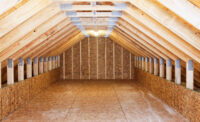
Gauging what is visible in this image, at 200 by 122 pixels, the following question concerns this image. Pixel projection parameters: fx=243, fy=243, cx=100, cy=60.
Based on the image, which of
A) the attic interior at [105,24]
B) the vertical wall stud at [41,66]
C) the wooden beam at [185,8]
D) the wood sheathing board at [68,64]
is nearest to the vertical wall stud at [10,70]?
the attic interior at [105,24]

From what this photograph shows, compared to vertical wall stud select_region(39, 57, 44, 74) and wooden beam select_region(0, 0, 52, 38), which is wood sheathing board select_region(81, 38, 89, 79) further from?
wooden beam select_region(0, 0, 52, 38)

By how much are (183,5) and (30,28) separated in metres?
2.93

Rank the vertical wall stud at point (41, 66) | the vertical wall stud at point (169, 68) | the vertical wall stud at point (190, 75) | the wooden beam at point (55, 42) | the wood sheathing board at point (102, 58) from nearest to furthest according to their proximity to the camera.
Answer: the vertical wall stud at point (190, 75) → the vertical wall stud at point (169, 68) → the wooden beam at point (55, 42) → the vertical wall stud at point (41, 66) → the wood sheathing board at point (102, 58)

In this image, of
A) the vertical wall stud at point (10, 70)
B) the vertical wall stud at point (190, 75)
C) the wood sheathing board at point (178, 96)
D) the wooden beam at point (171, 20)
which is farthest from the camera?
the vertical wall stud at point (10, 70)

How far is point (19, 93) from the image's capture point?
652cm

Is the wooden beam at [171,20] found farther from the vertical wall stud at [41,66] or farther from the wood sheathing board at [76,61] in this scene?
the wood sheathing board at [76,61]

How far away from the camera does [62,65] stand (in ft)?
45.5

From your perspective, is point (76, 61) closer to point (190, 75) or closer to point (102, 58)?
point (102, 58)

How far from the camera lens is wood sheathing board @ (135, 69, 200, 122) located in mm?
4906

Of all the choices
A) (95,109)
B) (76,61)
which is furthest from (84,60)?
(95,109)

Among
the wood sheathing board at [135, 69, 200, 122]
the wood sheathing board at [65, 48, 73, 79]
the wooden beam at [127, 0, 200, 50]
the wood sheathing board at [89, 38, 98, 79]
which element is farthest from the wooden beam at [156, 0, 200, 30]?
the wood sheathing board at [65, 48, 73, 79]

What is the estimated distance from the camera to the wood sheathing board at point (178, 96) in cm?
491

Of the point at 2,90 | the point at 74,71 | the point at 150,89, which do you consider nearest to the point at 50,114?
the point at 2,90

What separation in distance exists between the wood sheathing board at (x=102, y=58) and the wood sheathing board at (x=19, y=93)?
4083 mm
